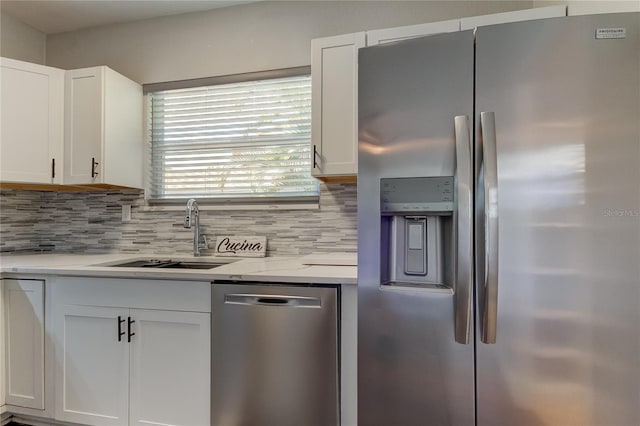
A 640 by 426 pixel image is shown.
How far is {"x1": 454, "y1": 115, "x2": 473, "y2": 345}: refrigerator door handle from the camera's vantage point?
1056 mm

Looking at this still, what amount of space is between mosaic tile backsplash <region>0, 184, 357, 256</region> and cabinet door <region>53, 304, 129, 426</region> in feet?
2.43

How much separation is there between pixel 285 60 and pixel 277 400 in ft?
6.30

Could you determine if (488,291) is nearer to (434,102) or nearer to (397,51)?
(434,102)

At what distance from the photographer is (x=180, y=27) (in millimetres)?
2375

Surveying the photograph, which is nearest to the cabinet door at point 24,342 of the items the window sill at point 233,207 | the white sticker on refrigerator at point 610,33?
the window sill at point 233,207

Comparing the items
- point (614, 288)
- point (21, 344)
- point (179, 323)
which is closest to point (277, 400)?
point (179, 323)

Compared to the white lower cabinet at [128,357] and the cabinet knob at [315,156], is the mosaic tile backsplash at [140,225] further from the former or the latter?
the white lower cabinet at [128,357]

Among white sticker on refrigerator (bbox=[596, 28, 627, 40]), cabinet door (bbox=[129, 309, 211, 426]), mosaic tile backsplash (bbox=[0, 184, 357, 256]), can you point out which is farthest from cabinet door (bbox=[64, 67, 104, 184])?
white sticker on refrigerator (bbox=[596, 28, 627, 40])

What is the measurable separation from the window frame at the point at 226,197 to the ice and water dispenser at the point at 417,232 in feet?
3.36

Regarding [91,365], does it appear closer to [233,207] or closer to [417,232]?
[233,207]

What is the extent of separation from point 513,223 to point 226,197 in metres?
1.77

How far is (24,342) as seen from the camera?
1.77 m

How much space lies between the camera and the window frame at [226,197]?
7.25ft

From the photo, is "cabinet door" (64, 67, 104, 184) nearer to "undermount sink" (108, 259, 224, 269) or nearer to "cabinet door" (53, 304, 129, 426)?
"undermount sink" (108, 259, 224, 269)
